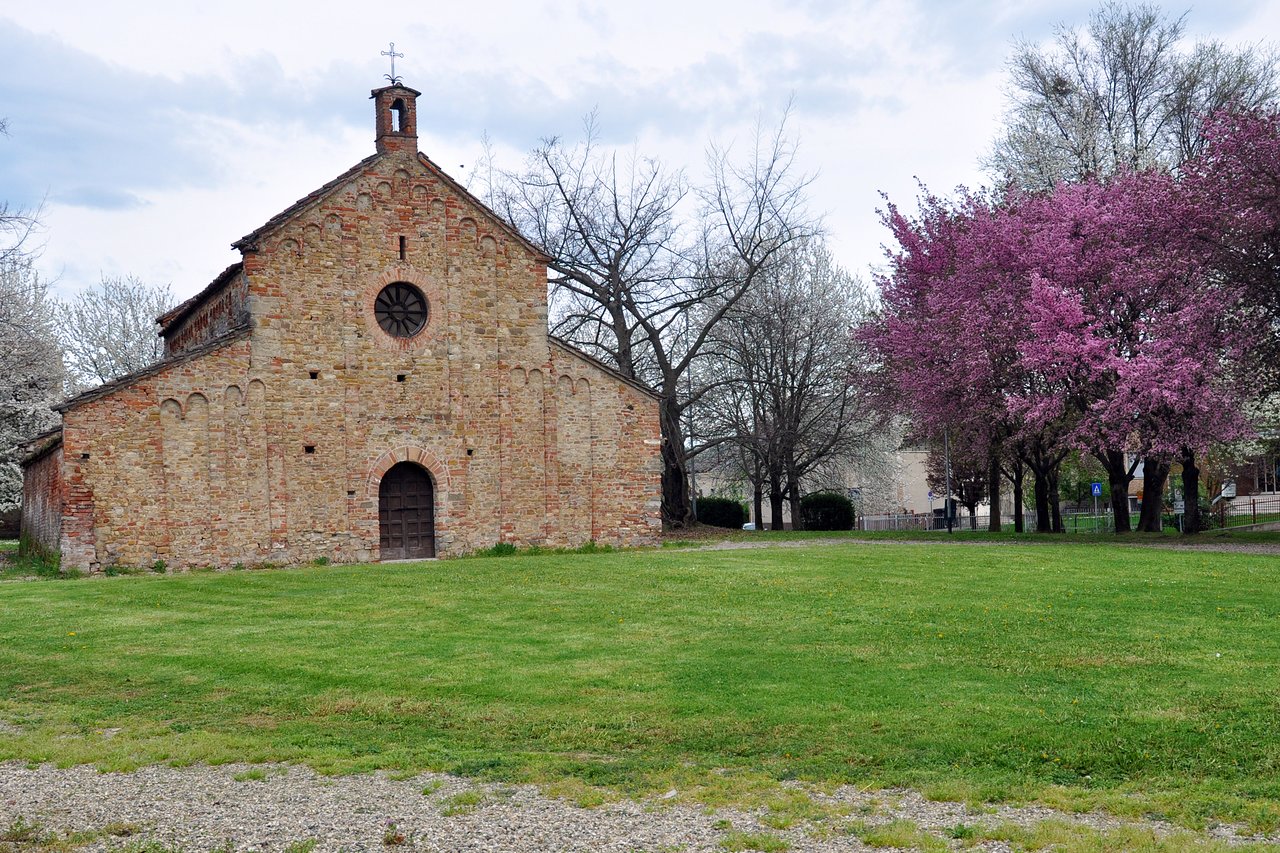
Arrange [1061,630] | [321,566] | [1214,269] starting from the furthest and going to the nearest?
[1214,269] → [321,566] → [1061,630]

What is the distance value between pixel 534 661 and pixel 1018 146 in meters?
32.5

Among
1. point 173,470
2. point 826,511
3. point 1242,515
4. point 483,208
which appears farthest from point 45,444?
point 1242,515

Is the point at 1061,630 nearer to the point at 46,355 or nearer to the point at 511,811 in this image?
the point at 511,811

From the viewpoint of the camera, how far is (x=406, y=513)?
26156 millimetres

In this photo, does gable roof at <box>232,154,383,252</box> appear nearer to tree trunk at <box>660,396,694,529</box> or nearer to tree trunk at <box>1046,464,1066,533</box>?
tree trunk at <box>660,396,694,529</box>

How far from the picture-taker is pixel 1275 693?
946 centimetres

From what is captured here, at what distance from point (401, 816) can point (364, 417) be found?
63.8 feet

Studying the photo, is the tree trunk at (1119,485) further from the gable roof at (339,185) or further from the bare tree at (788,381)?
the gable roof at (339,185)

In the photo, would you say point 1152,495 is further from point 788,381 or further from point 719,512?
point 719,512

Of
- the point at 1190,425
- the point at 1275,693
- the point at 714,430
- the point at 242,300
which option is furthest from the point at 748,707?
the point at 714,430

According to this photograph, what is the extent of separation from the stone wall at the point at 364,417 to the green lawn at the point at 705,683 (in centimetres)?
484

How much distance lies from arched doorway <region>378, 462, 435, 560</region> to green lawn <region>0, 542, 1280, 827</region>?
23.7 ft

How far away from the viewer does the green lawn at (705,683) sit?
7898 mm

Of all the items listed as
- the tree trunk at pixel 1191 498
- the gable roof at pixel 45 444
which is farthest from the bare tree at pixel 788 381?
the gable roof at pixel 45 444
